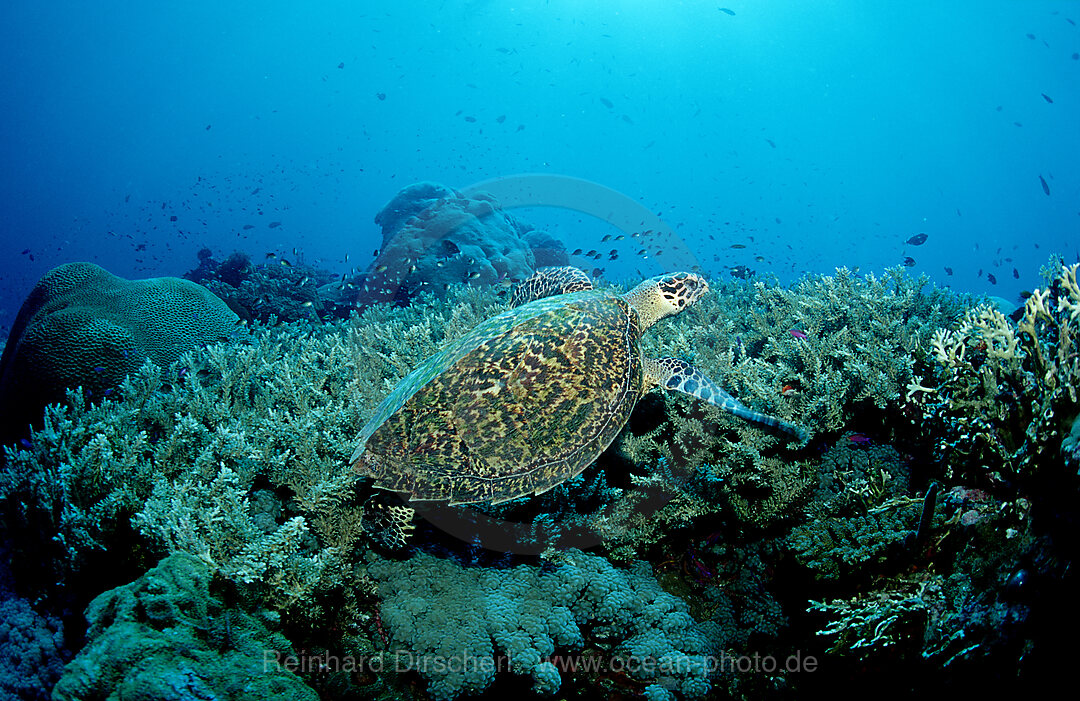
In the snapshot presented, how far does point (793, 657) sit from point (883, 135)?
490 ft

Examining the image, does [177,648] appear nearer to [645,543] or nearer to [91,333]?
[645,543]

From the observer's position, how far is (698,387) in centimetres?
304

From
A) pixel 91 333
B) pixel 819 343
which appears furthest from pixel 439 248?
pixel 819 343

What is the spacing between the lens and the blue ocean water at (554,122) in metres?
87.8

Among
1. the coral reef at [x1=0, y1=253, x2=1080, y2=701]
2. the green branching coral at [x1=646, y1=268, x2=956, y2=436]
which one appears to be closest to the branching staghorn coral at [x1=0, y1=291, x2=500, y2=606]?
the coral reef at [x1=0, y1=253, x2=1080, y2=701]

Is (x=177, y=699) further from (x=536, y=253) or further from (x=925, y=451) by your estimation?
(x=536, y=253)

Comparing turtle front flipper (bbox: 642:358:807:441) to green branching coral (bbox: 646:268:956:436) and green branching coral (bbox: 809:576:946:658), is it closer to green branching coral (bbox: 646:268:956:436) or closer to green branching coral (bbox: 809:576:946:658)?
green branching coral (bbox: 646:268:956:436)

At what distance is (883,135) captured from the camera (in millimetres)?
108312

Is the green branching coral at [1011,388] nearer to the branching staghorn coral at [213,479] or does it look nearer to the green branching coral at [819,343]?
the green branching coral at [819,343]

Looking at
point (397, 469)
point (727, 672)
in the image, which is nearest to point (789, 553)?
point (727, 672)

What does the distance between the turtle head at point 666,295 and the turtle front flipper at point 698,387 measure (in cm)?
88

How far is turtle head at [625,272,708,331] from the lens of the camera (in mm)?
4035

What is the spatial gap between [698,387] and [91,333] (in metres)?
7.57

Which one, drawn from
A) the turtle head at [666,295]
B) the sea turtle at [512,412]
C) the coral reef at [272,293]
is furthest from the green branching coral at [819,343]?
the coral reef at [272,293]
